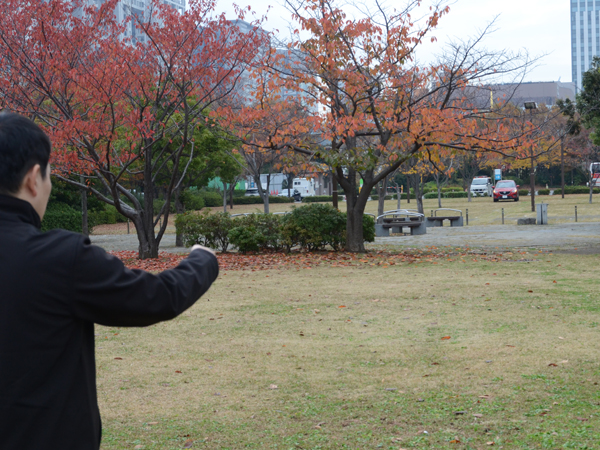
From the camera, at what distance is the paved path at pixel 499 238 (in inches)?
717

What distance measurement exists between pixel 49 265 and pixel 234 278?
1044 cm

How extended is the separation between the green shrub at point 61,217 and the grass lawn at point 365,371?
19.3 metres

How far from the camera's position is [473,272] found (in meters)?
12.0

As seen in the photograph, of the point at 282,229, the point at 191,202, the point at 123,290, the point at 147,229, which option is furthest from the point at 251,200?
the point at 123,290

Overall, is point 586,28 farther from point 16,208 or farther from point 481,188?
point 16,208

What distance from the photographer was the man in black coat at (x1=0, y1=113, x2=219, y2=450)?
1766 mm

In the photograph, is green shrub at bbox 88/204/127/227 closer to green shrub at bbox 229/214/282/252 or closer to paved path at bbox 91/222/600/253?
paved path at bbox 91/222/600/253

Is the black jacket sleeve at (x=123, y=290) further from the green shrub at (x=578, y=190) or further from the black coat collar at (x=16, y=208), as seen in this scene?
the green shrub at (x=578, y=190)

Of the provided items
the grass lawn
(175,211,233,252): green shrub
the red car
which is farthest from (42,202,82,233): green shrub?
the red car

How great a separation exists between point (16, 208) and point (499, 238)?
20.0 meters

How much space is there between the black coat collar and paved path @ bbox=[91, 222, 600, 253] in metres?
16.1

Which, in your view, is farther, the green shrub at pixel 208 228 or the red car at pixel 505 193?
the red car at pixel 505 193

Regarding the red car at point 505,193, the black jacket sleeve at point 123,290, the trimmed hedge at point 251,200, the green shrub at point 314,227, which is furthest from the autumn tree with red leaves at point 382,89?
the trimmed hedge at point 251,200

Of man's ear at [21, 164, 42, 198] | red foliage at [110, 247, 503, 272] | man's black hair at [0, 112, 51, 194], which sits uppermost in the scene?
man's black hair at [0, 112, 51, 194]
